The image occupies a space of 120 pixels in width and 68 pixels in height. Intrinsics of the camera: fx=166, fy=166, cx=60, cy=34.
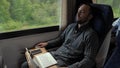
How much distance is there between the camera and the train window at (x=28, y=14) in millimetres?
2141

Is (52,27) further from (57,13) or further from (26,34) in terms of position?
(26,34)

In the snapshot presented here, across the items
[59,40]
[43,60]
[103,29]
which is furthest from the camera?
[59,40]

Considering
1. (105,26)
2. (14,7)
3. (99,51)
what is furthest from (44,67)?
(14,7)

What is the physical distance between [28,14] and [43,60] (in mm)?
789

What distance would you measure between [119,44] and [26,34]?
124cm

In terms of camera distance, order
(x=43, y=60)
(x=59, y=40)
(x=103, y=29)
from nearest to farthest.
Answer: (x=43, y=60), (x=103, y=29), (x=59, y=40)

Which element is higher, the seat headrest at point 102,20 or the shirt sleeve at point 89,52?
the seat headrest at point 102,20

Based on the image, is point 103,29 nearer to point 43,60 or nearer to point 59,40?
point 59,40

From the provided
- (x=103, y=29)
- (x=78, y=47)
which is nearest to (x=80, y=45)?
(x=78, y=47)

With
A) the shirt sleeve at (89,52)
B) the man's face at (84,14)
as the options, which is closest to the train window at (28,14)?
the man's face at (84,14)

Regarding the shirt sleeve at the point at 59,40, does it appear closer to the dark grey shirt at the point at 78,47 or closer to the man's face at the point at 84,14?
the dark grey shirt at the point at 78,47

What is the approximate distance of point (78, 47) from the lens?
1904mm

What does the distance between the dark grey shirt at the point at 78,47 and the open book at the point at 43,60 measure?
0.20 meters

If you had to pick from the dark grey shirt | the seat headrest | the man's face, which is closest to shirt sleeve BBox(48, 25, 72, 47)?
the dark grey shirt
